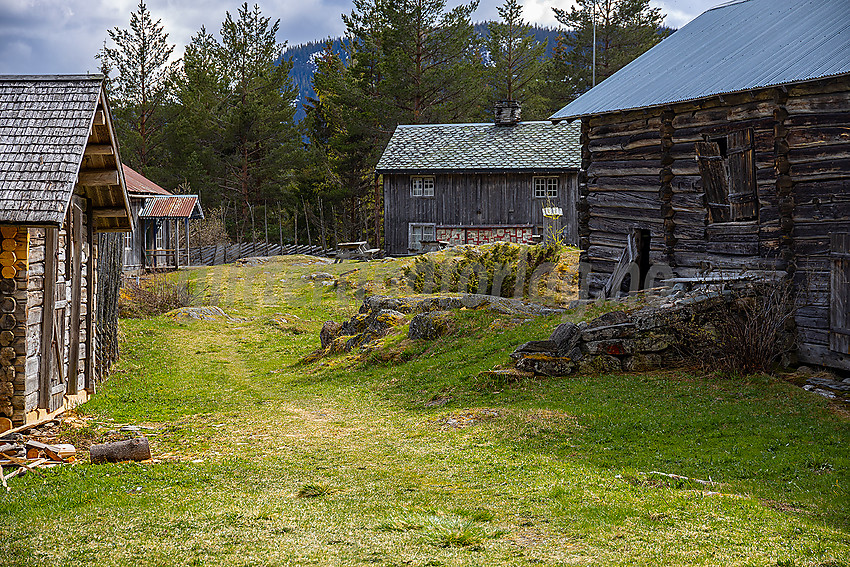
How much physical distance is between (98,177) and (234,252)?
111ft

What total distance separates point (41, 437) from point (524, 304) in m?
11.3

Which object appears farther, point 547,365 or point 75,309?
point 547,365

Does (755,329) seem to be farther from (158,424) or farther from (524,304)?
(158,424)

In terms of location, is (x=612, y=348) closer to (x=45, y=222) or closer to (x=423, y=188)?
(x=45, y=222)

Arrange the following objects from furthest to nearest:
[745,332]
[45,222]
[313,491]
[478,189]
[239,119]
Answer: [239,119]
[478,189]
[745,332]
[45,222]
[313,491]

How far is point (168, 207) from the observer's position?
36.1 m

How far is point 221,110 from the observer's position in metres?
53.8

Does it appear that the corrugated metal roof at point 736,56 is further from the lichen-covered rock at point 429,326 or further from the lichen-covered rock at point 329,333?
the lichen-covered rock at point 329,333

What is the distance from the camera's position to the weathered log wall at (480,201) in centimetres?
3744

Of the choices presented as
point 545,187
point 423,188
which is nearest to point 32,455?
point 423,188

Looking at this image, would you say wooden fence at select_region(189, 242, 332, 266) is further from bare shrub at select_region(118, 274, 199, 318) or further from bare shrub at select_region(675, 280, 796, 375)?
bare shrub at select_region(675, 280, 796, 375)

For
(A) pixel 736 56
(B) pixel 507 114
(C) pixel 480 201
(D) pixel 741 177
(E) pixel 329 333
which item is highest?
(B) pixel 507 114

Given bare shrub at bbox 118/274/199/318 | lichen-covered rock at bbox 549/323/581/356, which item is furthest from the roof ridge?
bare shrub at bbox 118/274/199/318

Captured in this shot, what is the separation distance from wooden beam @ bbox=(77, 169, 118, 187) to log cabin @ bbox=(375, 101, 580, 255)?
1002 inches
